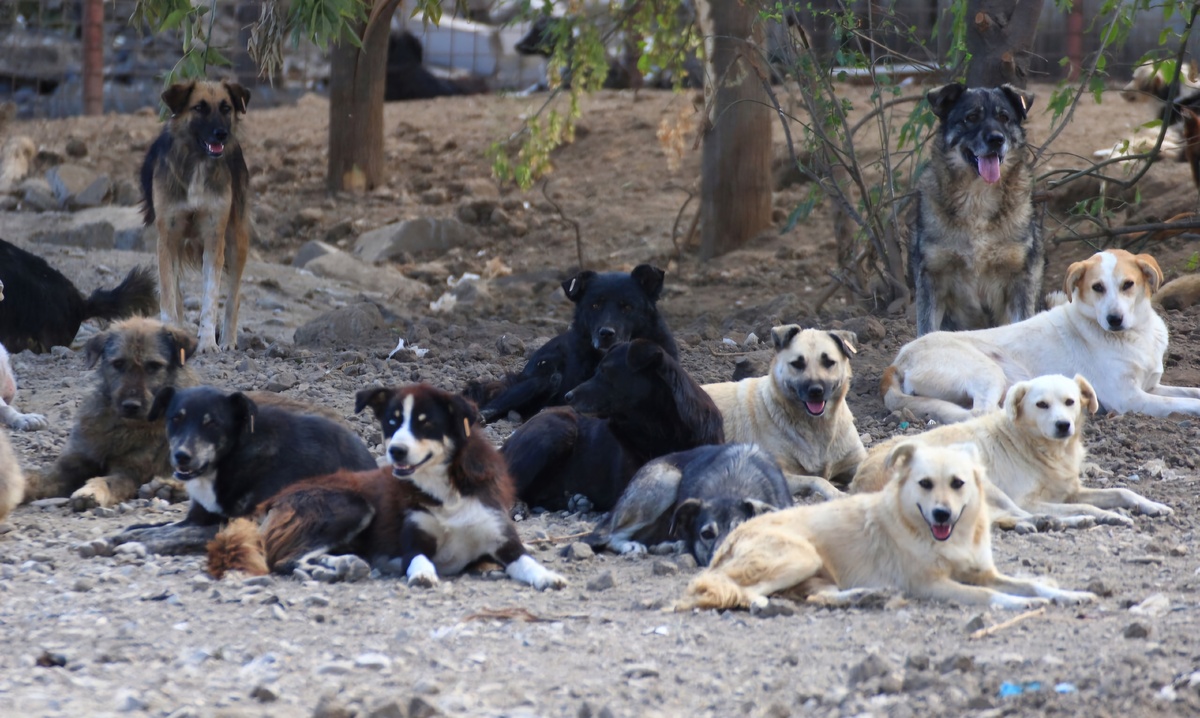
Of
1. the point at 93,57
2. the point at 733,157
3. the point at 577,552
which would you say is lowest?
the point at 577,552

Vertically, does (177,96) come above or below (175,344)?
above

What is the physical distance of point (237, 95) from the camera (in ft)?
37.7

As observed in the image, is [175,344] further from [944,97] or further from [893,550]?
[944,97]

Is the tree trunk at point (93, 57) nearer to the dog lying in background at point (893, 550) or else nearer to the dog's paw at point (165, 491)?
the dog's paw at point (165, 491)

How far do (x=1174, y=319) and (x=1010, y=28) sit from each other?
2.65 meters

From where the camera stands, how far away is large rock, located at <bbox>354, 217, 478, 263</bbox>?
16.5 metres

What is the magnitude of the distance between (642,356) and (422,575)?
210cm

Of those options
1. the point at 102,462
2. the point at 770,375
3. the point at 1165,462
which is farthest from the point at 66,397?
the point at 1165,462

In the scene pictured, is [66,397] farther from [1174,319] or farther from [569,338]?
[1174,319]

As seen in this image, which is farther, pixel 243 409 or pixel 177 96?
pixel 177 96

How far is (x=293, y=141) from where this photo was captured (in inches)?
782

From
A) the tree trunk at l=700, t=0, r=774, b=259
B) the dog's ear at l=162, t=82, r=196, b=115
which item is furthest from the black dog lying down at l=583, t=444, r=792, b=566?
the tree trunk at l=700, t=0, r=774, b=259

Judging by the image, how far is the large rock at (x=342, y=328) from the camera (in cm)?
1138

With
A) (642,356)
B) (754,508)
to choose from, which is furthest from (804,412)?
(754,508)
